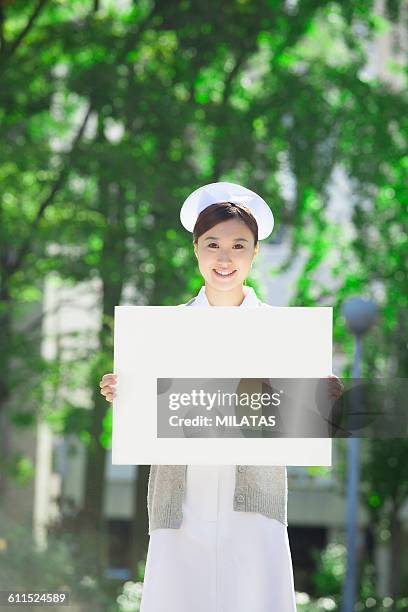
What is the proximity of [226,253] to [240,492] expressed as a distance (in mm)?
685

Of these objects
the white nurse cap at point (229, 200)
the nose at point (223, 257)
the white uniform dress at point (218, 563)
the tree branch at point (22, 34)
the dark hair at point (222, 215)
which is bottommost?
the white uniform dress at point (218, 563)

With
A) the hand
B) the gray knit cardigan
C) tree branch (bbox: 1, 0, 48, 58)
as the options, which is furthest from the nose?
tree branch (bbox: 1, 0, 48, 58)

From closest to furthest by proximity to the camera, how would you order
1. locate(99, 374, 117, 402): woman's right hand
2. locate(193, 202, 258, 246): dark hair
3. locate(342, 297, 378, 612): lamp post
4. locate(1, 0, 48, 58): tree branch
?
locate(99, 374, 117, 402): woman's right hand → locate(193, 202, 258, 246): dark hair → locate(342, 297, 378, 612): lamp post → locate(1, 0, 48, 58): tree branch

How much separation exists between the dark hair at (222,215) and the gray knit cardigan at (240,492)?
0.69 meters

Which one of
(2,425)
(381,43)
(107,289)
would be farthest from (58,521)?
(381,43)

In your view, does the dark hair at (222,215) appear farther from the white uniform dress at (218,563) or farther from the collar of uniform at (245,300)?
the white uniform dress at (218,563)

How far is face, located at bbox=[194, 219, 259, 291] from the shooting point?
336cm

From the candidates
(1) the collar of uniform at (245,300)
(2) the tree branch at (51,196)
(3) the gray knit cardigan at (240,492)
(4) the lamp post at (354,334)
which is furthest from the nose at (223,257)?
(2) the tree branch at (51,196)

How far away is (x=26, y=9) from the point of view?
12.7 m

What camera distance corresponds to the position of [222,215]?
3348mm

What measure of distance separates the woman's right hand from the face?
1.51 ft

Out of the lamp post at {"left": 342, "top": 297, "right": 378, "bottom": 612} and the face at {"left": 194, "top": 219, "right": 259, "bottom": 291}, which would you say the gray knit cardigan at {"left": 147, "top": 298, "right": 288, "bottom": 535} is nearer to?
the face at {"left": 194, "top": 219, "right": 259, "bottom": 291}

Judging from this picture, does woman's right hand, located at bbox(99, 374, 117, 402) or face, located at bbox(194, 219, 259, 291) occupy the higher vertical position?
face, located at bbox(194, 219, 259, 291)

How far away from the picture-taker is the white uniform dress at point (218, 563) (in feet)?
10.4
